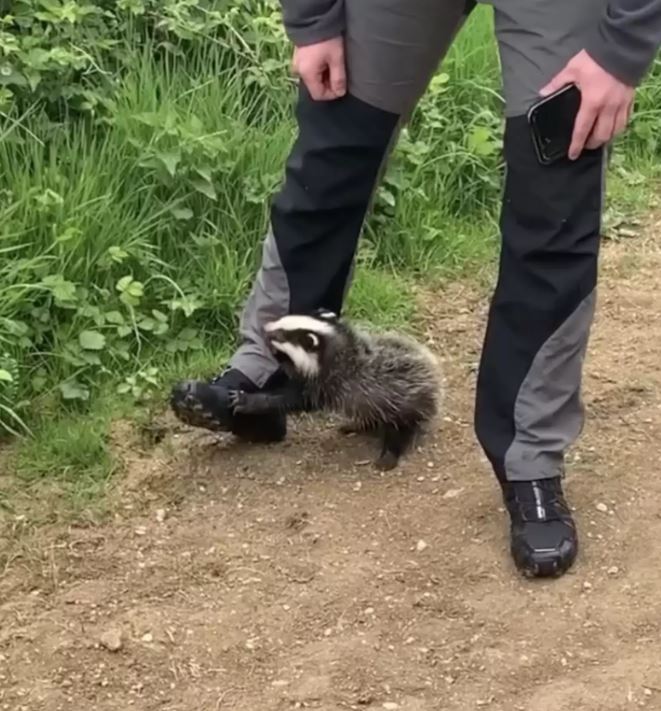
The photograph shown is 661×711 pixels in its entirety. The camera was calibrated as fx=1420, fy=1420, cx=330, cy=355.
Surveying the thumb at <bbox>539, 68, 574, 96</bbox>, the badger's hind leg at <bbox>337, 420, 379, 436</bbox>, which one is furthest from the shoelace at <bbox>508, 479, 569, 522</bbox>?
the thumb at <bbox>539, 68, 574, 96</bbox>

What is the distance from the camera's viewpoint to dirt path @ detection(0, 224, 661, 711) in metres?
3.26

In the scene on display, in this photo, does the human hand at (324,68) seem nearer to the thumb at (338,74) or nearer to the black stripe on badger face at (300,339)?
the thumb at (338,74)

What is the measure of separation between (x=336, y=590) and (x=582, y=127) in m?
1.31

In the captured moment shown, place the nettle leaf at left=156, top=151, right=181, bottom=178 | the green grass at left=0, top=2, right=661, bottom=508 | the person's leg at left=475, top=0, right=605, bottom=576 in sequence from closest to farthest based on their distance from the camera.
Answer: the person's leg at left=475, top=0, right=605, bottom=576, the green grass at left=0, top=2, right=661, bottom=508, the nettle leaf at left=156, top=151, right=181, bottom=178

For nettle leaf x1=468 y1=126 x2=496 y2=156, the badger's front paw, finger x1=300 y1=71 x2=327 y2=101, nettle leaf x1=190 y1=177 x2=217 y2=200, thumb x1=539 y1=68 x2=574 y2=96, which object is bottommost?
the badger's front paw

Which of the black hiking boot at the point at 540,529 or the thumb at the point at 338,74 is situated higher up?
the thumb at the point at 338,74

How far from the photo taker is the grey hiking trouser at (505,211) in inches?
127

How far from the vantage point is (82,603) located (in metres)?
3.54

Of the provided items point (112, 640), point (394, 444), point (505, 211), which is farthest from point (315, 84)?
point (112, 640)

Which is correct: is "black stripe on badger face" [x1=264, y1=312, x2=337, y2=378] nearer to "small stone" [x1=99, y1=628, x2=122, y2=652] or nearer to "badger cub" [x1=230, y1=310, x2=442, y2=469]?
"badger cub" [x1=230, y1=310, x2=442, y2=469]

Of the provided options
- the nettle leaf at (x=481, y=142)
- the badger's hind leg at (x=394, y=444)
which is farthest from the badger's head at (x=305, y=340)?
the nettle leaf at (x=481, y=142)

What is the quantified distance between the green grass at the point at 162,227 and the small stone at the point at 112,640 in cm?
65

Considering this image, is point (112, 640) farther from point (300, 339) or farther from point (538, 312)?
point (538, 312)

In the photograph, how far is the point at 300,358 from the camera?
4.02 meters
